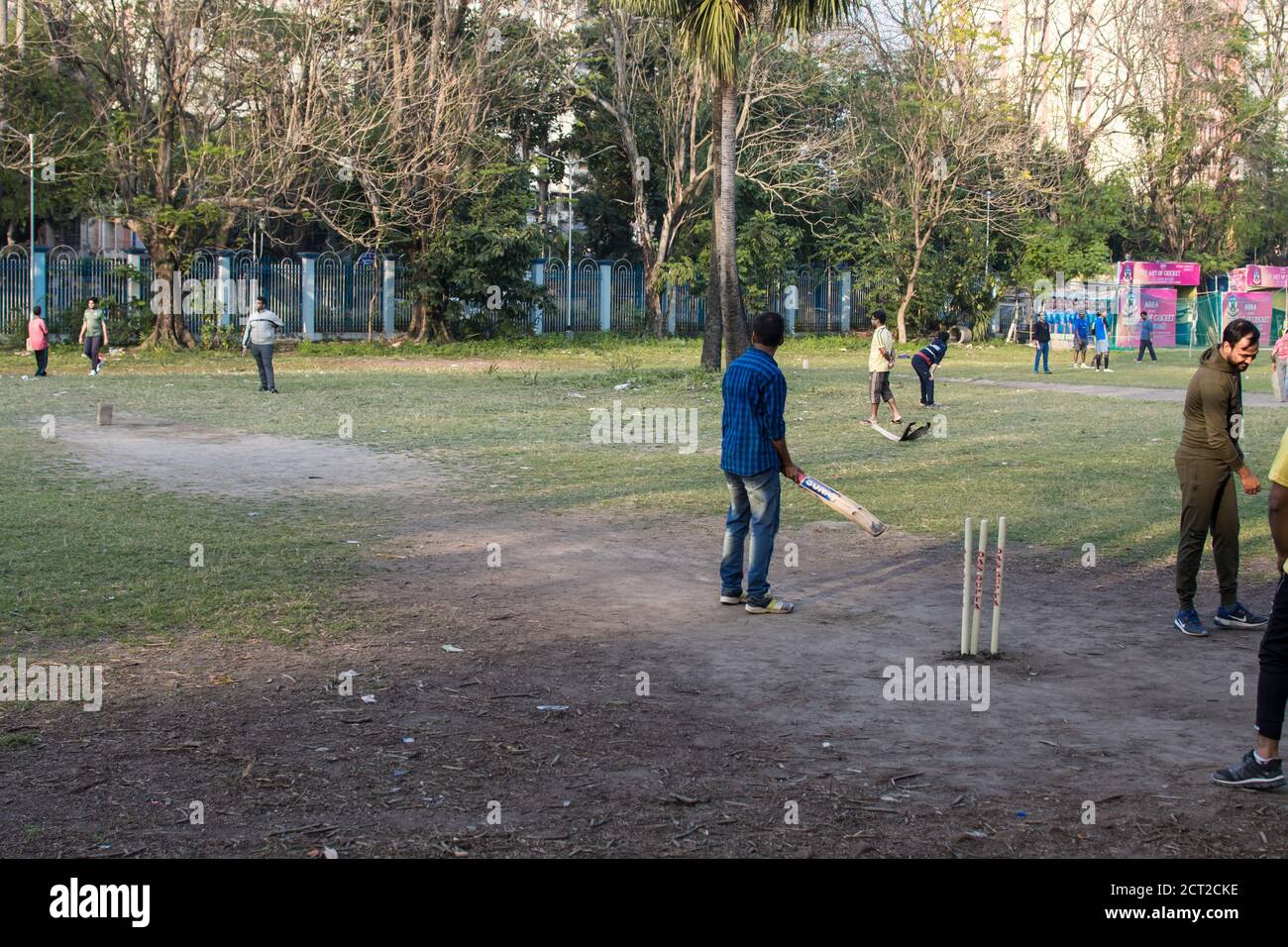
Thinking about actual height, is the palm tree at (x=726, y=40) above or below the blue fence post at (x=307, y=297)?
above

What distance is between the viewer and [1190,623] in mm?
8352

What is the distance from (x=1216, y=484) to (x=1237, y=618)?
0.86m

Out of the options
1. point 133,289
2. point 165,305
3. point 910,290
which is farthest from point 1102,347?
point 133,289

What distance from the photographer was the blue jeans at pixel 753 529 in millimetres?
8719

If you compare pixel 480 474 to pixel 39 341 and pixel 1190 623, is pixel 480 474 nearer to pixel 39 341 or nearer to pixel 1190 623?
pixel 1190 623

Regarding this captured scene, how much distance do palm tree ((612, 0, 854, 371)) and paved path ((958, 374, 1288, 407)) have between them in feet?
22.3

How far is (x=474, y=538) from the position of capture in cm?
1121

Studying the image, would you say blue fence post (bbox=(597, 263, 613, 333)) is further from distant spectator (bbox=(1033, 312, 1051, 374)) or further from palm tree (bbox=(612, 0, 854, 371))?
palm tree (bbox=(612, 0, 854, 371))

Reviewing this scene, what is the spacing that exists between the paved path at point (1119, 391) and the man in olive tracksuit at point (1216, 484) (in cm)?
1671

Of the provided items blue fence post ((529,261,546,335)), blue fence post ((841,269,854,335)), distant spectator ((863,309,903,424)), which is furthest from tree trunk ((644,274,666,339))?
distant spectator ((863,309,903,424))

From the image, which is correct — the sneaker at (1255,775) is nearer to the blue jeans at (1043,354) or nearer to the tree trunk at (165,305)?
the blue jeans at (1043,354)

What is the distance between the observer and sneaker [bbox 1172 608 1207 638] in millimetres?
8312

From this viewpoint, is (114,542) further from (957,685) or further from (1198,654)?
(1198,654)

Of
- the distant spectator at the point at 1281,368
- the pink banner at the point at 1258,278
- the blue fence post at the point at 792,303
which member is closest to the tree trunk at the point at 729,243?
the distant spectator at the point at 1281,368
